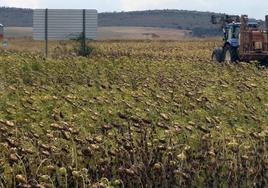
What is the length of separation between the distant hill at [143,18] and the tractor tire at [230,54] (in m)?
122

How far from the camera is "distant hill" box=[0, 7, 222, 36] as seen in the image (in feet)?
502

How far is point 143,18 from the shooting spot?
543 feet

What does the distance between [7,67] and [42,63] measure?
88cm

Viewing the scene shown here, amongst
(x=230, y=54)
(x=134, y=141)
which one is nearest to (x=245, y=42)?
(x=230, y=54)

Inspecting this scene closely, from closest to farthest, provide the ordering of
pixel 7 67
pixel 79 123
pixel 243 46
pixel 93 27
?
pixel 79 123 → pixel 7 67 → pixel 243 46 → pixel 93 27

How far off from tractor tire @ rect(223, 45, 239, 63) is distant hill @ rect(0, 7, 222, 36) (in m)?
122

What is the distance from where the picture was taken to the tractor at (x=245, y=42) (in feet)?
72.4

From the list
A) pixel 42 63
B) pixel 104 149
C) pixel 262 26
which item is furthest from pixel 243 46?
pixel 104 149

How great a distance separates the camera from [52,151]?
4691 mm

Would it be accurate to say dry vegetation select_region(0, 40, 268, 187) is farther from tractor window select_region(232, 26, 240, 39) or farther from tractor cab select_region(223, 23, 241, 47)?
tractor window select_region(232, 26, 240, 39)

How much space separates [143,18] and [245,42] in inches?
5676

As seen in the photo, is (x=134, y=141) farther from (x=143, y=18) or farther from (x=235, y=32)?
(x=143, y=18)

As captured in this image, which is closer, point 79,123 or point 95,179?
point 95,179

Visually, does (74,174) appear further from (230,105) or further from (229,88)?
(229,88)
